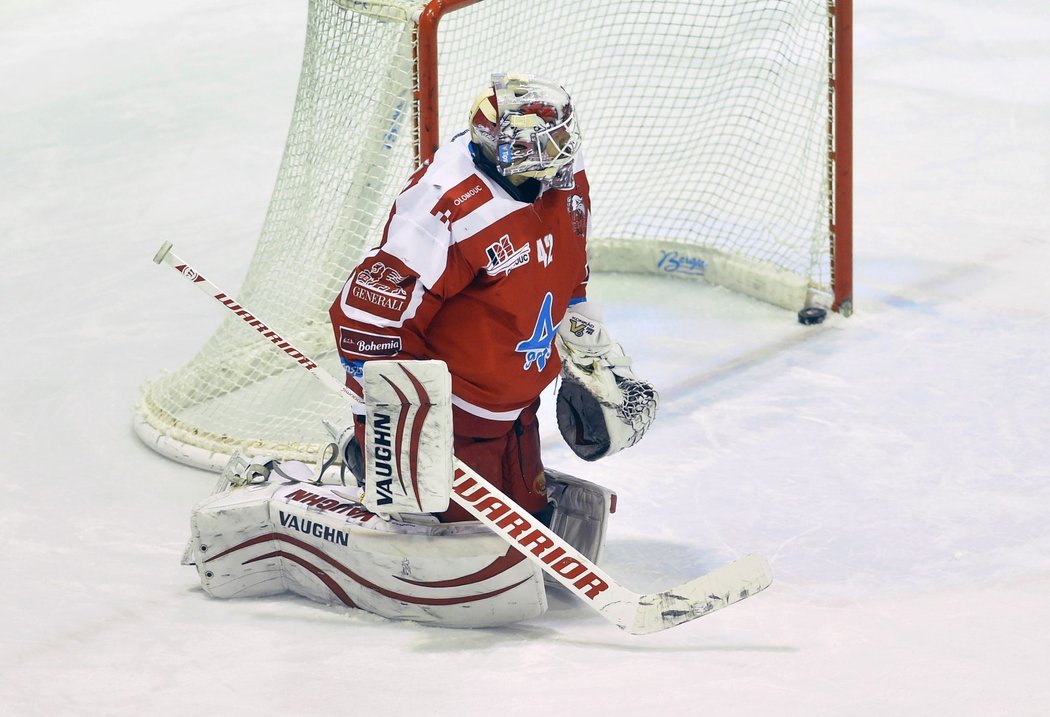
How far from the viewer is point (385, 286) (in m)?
2.84

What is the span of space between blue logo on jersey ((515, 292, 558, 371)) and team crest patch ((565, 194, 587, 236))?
17 centimetres

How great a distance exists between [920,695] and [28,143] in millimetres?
5037

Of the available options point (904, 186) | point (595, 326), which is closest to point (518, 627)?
point (595, 326)

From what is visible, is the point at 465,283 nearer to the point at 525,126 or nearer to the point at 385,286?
the point at 385,286

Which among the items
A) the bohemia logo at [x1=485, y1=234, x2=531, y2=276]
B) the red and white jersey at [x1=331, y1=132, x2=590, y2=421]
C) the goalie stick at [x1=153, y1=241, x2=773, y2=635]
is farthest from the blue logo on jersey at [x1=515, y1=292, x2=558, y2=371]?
the goalie stick at [x1=153, y1=241, x2=773, y2=635]

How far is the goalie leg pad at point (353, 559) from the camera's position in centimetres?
301

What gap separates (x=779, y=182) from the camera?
520cm

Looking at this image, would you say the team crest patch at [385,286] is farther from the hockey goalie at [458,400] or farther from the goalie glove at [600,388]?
the goalie glove at [600,388]

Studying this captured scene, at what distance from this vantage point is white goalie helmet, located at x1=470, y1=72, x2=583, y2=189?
283 cm

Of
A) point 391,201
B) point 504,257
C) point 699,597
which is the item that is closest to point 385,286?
point 504,257

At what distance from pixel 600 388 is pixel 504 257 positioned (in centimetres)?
53

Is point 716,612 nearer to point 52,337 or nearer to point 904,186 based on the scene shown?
Answer: point 52,337

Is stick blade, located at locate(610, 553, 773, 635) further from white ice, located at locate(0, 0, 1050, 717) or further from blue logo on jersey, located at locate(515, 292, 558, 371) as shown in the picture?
blue logo on jersey, located at locate(515, 292, 558, 371)

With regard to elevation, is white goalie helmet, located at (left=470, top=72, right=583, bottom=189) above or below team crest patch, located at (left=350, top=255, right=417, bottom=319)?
above
